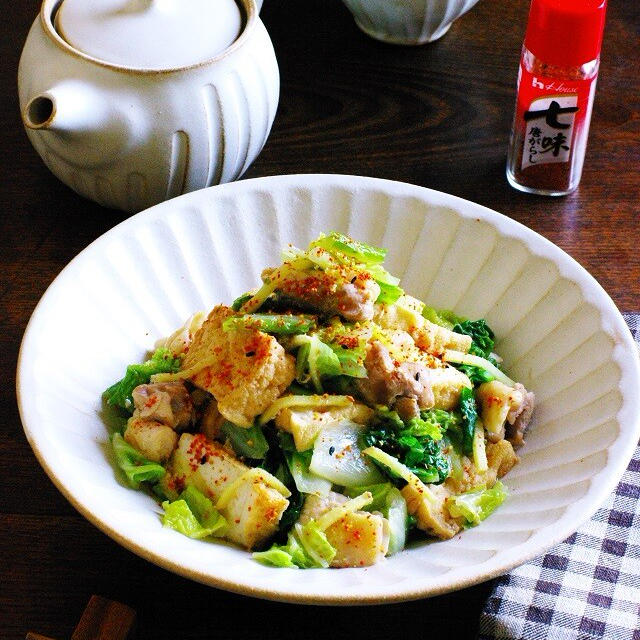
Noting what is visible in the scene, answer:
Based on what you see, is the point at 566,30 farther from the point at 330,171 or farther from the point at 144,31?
the point at 144,31

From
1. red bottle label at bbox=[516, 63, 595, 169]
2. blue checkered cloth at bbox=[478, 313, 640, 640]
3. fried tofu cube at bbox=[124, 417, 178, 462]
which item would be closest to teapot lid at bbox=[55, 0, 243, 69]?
red bottle label at bbox=[516, 63, 595, 169]

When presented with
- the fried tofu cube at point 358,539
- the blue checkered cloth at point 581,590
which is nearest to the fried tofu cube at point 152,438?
the fried tofu cube at point 358,539

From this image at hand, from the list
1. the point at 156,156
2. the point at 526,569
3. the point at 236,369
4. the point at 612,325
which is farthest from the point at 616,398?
the point at 156,156

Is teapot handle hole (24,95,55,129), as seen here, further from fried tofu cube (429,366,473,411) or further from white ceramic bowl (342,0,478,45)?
white ceramic bowl (342,0,478,45)

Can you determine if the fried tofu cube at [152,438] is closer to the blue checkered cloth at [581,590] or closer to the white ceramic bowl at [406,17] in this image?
the blue checkered cloth at [581,590]

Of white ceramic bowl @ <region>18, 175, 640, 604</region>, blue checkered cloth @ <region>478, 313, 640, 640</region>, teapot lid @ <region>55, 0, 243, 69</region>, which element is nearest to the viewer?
white ceramic bowl @ <region>18, 175, 640, 604</region>

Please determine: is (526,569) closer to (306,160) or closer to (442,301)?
(442,301)
